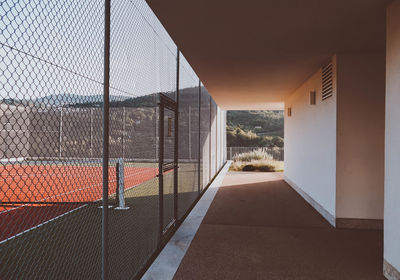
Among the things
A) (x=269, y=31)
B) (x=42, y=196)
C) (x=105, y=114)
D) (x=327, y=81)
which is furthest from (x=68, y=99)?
(x=42, y=196)

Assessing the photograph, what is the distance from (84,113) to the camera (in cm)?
221

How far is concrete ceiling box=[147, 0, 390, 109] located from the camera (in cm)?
306

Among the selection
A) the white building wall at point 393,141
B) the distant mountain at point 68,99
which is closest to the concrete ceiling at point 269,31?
the white building wall at point 393,141

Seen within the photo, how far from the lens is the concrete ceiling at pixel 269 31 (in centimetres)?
306

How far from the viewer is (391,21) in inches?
118

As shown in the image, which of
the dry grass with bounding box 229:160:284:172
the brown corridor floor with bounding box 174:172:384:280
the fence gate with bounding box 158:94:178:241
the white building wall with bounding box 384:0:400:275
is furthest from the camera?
the dry grass with bounding box 229:160:284:172

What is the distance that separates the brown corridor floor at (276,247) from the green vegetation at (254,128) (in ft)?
80.3

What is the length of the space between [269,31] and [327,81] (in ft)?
6.88

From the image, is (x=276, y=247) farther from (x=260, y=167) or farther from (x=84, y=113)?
(x=260, y=167)

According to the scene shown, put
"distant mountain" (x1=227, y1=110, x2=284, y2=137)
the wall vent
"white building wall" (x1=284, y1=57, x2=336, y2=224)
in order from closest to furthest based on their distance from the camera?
"white building wall" (x1=284, y1=57, x2=336, y2=224) < the wall vent < "distant mountain" (x1=227, y1=110, x2=284, y2=137)

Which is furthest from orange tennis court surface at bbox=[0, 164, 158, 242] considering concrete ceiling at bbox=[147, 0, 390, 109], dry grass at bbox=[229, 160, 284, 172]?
dry grass at bbox=[229, 160, 284, 172]

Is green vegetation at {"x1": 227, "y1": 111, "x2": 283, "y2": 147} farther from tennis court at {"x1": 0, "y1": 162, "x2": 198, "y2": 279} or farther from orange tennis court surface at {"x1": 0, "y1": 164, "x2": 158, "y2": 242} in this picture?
tennis court at {"x1": 0, "y1": 162, "x2": 198, "y2": 279}

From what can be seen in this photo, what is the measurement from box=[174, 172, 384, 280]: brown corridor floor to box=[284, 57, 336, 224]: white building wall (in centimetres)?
54

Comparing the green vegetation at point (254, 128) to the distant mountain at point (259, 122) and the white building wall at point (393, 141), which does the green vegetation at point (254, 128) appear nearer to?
the distant mountain at point (259, 122)
